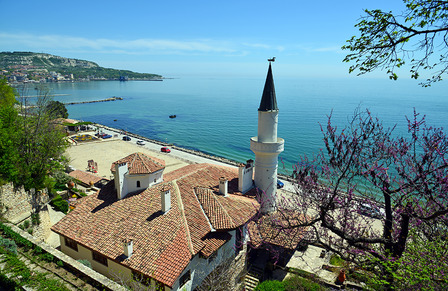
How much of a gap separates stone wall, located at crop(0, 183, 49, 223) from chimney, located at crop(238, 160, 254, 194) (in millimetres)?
16254

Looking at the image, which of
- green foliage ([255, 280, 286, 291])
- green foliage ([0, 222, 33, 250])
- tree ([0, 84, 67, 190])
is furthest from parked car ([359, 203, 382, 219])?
tree ([0, 84, 67, 190])

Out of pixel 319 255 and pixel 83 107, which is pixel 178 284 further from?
pixel 83 107

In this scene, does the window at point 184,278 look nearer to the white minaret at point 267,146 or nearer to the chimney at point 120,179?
the chimney at point 120,179

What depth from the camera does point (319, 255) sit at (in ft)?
73.4

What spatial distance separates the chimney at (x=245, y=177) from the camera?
864 inches

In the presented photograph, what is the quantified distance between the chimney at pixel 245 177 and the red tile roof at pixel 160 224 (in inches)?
37.3

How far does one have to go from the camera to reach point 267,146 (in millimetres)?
21891

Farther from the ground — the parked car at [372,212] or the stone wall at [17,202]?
the parked car at [372,212]

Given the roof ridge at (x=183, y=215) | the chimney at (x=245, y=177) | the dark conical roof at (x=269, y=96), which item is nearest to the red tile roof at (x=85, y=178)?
the roof ridge at (x=183, y=215)

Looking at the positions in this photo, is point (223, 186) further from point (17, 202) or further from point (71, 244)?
point (17, 202)

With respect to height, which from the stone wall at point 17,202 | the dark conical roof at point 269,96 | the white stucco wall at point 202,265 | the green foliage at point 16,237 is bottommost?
the white stucco wall at point 202,265

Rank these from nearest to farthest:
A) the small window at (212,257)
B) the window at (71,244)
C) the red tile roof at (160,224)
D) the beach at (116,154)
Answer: the red tile roof at (160,224), the small window at (212,257), the window at (71,244), the beach at (116,154)

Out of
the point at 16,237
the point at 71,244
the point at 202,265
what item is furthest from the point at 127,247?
the point at 71,244

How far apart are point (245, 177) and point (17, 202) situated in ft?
56.0
